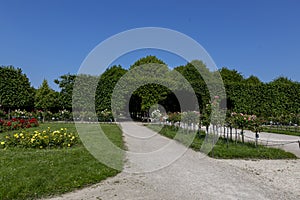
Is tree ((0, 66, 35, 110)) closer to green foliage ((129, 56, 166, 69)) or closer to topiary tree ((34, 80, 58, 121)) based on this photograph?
topiary tree ((34, 80, 58, 121))

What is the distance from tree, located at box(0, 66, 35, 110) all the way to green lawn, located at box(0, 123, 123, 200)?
25662 mm

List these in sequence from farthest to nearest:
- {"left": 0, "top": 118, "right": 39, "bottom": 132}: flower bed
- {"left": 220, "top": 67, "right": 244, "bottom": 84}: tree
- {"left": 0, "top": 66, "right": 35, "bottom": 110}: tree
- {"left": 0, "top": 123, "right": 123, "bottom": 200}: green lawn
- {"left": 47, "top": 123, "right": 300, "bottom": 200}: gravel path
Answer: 1. {"left": 220, "top": 67, "right": 244, "bottom": 84}: tree
2. {"left": 0, "top": 66, "right": 35, "bottom": 110}: tree
3. {"left": 0, "top": 118, "right": 39, "bottom": 132}: flower bed
4. {"left": 0, "top": 123, "right": 123, "bottom": 200}: green lawn
5. {"left": 47, "top": 123, "right": 300, "bottom": 200}: gravel path

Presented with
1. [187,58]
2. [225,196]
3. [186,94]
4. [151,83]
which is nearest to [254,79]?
[186,94]

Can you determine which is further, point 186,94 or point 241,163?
point 186,94

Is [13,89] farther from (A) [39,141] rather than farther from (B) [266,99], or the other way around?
(B) [266,99]

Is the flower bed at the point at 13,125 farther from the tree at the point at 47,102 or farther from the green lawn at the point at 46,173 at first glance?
the tree at the point at 47,102

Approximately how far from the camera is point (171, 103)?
109ft

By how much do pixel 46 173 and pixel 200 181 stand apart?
3550 mm

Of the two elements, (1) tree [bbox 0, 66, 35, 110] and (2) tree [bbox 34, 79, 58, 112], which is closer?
(1) tree [bbox 0, 66, 35, 110]

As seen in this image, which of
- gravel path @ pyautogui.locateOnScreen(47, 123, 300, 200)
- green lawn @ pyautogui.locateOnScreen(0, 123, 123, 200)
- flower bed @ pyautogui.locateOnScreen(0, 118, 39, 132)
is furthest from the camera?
flower bed @ pyautogui.locateOnScreen(0, 118, 39, 132)

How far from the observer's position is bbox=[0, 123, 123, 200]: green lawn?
4.49m

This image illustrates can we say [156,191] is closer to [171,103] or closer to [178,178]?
[178,178]

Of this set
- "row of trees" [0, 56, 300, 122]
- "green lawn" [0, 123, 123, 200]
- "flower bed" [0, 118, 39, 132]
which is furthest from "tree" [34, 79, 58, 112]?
"green lawn" [0, 123, 123, 200]

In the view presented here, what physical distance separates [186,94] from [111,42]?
25.5 meters
